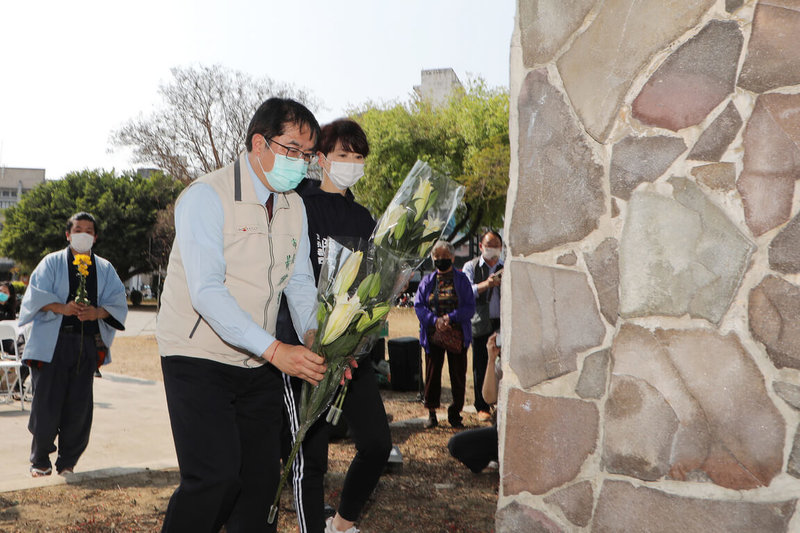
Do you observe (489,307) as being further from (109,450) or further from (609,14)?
(609,14)

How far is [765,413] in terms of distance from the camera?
2912mm

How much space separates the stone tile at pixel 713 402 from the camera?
2924mm

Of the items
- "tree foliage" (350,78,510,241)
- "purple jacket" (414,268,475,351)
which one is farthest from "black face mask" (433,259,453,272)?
"tree foliage" (350,78,510,241)

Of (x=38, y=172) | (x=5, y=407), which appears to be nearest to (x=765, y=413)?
(x=5, y=407)

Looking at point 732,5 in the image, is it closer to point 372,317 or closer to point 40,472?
point 372,317

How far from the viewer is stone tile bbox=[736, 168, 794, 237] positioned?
289cm

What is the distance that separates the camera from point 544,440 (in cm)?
336

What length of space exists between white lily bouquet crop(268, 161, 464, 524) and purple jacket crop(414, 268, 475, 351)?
499 cm

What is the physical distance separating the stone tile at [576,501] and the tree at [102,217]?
4536cm

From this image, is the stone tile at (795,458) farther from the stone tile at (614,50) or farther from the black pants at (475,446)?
the black pants at (475,446)

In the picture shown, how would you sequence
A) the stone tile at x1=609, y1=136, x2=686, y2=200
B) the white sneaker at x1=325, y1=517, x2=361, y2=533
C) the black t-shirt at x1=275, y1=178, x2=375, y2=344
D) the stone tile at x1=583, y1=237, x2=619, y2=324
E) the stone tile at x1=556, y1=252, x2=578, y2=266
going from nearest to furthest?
the stone tile at x1=609, y1=136, x2=686, y2=200
the stone tile at x1=583, y1=237, x2=619, y2=324
the stone tile at x1=556, y1=252, x2=578, y2=266
the black t-shirt at x1=275, y1=178, x2=375, y2=344
the white sneaker at x1=325, y1=517, x2=361, y2=533

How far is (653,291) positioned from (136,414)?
719 cm

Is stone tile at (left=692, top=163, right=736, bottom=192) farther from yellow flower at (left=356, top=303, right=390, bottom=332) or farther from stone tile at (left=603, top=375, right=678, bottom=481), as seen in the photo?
yellow flower at (left=356, top=303, right=390, bottom=332)

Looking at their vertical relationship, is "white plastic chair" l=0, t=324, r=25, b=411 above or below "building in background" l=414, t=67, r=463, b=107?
below
